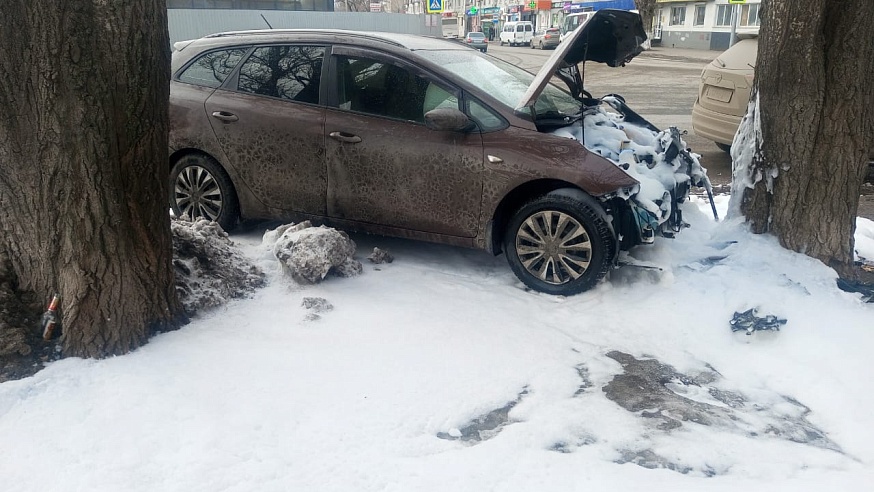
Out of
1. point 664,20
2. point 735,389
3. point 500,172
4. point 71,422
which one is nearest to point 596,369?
point 735,389

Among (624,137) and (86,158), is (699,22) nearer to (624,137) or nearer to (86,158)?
(624,137)

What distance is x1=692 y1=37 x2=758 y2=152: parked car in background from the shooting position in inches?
325

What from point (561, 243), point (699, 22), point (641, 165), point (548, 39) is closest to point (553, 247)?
point (561, 243)

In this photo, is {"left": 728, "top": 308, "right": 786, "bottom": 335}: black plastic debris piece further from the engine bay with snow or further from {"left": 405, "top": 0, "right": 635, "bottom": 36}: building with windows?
{"left": 405, "top": 0, "right": 635, "bottom": 36}: building with windows

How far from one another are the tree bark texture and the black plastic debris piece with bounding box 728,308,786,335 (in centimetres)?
88

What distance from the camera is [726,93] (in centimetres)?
841

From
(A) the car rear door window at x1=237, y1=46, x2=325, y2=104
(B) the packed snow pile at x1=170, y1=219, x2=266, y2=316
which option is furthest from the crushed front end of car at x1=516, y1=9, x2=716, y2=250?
(B) the packed snow pile at x1=170, y1=219, x2=266, y2=316

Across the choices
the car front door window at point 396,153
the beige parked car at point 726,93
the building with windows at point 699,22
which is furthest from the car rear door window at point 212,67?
the building with windows at point 699,22

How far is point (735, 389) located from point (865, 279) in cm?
178

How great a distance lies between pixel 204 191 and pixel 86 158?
2.28 metres

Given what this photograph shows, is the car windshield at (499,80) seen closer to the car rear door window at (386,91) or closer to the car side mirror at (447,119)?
the car rear door window at (386,91)

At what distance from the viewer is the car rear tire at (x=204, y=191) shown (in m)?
5.37

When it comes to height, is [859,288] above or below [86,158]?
below

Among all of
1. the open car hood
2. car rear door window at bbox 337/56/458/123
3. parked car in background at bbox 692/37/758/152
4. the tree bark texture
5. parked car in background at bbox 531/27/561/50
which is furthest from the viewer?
parked car in background at bbox 531/27/561/50
